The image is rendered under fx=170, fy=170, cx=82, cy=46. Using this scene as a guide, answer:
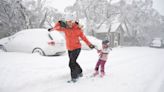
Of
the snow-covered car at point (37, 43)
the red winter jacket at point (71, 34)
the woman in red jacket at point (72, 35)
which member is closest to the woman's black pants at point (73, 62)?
the woman in red jacket at point (72, 35)

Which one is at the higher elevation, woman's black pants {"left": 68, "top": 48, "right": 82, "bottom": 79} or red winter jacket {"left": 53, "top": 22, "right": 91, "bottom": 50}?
red winter jacket {"left": 53, "top": 22, "right": 91, "bottom": 50}

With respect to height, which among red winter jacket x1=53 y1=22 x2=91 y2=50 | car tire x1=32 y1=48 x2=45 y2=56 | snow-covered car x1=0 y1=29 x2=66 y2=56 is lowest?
car tire x1=32 y1=48 x2=45 y2=56

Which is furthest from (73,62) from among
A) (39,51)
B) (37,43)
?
(37,43)

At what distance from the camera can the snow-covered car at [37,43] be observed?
8625mm

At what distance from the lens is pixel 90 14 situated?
31.0m

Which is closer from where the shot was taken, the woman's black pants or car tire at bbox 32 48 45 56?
the woman's black pants

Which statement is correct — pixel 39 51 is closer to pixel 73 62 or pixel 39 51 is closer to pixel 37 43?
pixel 37 43

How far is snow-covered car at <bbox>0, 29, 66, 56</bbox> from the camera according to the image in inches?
340

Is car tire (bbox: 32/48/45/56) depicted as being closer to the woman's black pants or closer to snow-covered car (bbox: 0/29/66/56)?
snow-covered car (bbox: 0/29/66/56)

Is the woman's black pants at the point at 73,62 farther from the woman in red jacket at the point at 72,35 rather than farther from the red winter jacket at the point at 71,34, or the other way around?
the red winter jacket at the point at 71,34

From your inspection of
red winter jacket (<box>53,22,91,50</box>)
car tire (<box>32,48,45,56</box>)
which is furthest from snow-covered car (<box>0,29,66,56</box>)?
red winter jacket (<box>53,22,91,50</box>)

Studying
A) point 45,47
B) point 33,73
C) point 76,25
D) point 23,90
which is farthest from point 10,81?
point 45,47

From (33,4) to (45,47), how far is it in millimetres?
23235

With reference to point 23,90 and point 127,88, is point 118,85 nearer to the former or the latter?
point 127,88
